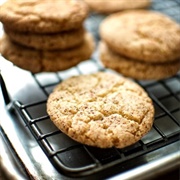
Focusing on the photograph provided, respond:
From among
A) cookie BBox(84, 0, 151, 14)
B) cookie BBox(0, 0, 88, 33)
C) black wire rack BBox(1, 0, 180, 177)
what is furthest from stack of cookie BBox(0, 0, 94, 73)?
cookie BBox(84, 0, 151, 14)

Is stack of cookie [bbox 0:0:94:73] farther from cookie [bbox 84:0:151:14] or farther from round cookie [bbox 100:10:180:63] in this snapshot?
cookie [bbox 84:0:151:14]

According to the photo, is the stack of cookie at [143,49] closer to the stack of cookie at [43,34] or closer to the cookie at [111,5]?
the stack of cookie at [43,34]

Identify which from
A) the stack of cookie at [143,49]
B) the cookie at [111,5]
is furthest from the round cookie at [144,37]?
the cookie at [111,5]

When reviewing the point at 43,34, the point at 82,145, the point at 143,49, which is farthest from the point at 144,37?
the point at 82,145

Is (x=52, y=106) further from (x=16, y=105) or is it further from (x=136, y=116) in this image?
(x=136, y=116)

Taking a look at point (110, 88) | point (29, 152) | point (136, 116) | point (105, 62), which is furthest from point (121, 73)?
point (29, 152)

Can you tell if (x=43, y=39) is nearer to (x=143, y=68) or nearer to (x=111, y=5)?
(x=143, y=68)
